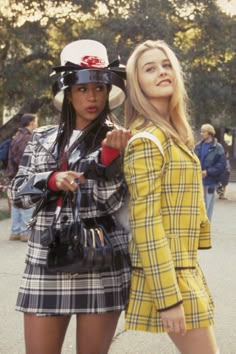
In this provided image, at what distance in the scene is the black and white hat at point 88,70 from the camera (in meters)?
2.46

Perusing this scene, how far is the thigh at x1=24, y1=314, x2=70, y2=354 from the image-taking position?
2.34m

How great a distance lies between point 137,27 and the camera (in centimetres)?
2006

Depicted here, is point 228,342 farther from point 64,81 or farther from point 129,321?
point 64,81

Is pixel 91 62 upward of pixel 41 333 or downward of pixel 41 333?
upward

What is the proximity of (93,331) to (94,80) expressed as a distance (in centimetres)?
103

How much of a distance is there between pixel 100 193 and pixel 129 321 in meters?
0.52

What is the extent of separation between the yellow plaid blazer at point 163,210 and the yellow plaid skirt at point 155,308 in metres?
0.05

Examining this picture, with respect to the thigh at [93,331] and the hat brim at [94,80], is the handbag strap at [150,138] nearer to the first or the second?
the hat brim at [94,80]

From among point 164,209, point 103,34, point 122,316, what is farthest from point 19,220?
point 103,34

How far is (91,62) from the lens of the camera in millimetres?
2498

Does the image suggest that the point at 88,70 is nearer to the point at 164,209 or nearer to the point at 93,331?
the point at 164,209

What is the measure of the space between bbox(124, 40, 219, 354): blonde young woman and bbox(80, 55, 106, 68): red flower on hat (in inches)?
5.3

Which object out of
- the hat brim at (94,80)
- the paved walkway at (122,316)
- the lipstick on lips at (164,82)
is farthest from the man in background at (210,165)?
the lipstick on lips at (164,82)

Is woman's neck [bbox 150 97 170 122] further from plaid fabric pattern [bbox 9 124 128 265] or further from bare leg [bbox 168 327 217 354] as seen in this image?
bare leg [bbox 168 327 217 354]
